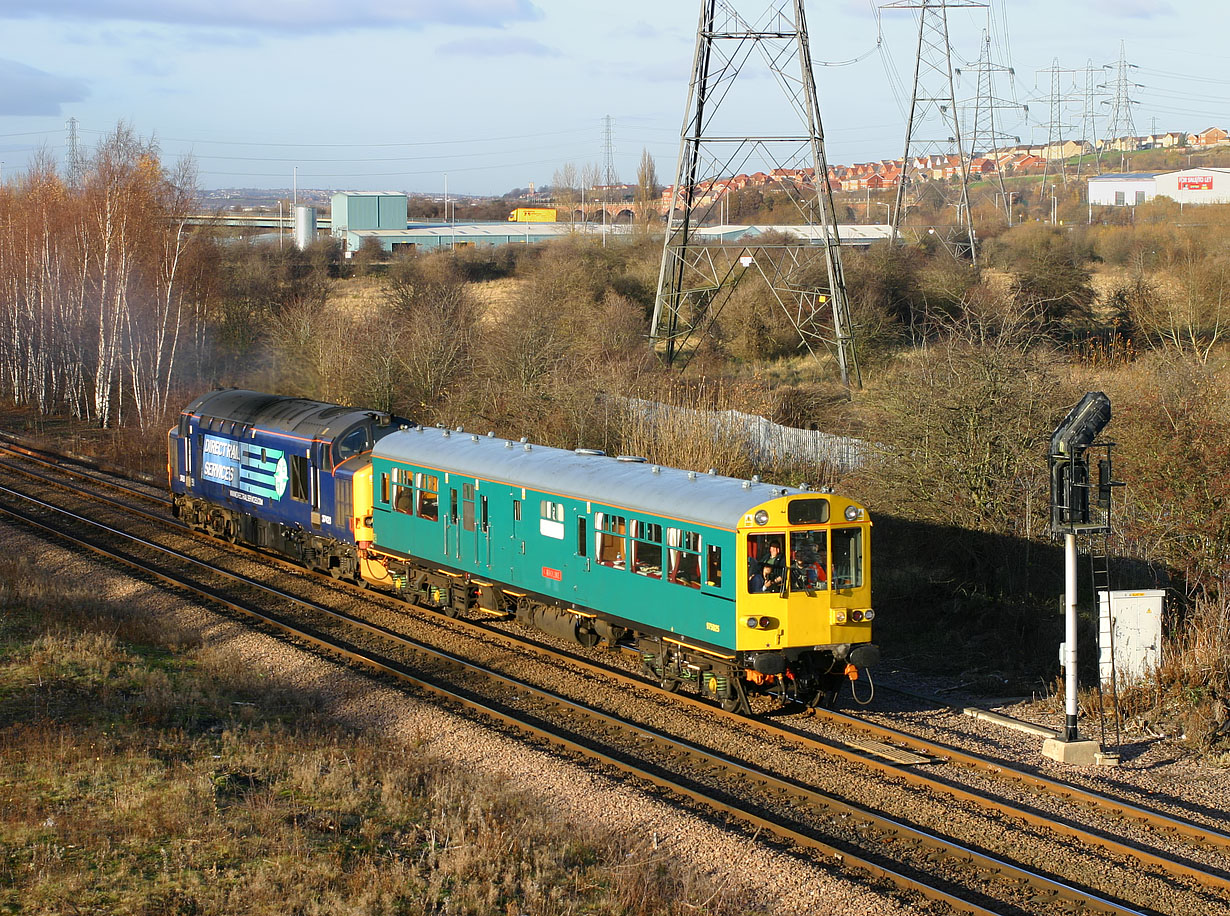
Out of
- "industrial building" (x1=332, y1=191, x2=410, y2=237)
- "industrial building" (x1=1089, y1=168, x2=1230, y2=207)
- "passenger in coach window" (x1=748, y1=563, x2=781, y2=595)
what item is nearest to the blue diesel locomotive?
"passenger in coach window" (x1=748, y1=563, x2=781, y2=595)

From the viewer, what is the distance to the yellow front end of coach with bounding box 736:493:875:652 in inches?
528

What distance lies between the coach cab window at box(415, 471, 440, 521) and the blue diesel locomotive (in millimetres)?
30

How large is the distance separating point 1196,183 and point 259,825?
327 ft

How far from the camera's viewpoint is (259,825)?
1056 cm

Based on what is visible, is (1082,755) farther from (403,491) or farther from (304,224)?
(304,224)

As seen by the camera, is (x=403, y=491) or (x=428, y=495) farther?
A: (x=403, y=491)

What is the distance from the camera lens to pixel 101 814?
10867 mm

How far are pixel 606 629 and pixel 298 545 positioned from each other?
30.6 ft

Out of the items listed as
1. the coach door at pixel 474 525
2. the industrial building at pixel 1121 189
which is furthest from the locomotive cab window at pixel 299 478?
the industrial building at pixel 1121 189

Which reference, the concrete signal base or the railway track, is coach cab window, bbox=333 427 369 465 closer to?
the railway track

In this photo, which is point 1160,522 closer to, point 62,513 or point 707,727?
point 707,727

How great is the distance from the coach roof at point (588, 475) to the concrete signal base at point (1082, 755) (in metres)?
4.00

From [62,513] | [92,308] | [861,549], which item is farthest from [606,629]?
[92,308]

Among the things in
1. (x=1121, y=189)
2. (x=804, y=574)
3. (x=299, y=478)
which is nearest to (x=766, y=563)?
(x=804, y=574)
